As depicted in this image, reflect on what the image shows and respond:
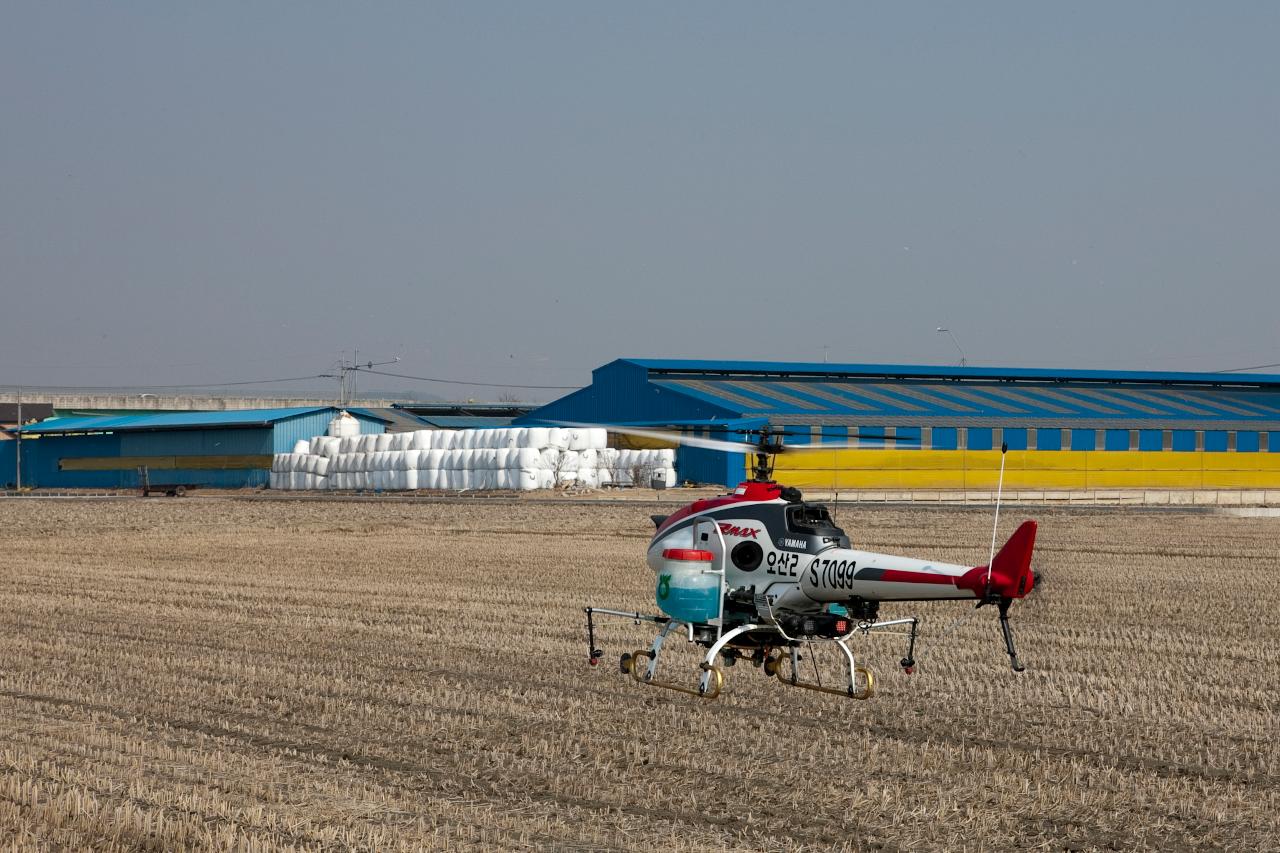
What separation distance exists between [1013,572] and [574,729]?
14.6 ft

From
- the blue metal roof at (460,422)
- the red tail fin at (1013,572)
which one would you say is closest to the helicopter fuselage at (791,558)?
the red tail fin at (1013,572)

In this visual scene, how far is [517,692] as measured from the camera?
15.8 m

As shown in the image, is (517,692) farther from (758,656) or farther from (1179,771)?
(1179,771)

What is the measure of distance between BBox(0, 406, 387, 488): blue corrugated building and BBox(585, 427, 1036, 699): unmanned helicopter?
7023 centimetres

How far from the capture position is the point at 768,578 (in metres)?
13.6

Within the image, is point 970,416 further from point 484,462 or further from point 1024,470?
point 484,462

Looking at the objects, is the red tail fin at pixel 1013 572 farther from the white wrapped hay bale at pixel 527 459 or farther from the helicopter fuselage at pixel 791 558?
the white wrapped hay bale at pixel 527 459

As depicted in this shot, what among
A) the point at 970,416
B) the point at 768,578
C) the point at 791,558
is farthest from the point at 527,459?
the point at 791,558

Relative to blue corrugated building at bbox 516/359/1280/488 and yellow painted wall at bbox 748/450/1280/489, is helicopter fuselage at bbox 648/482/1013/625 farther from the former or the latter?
yellow painted wall at bbox 748/450/1280/489

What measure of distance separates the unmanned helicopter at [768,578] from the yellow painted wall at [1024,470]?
4699cm

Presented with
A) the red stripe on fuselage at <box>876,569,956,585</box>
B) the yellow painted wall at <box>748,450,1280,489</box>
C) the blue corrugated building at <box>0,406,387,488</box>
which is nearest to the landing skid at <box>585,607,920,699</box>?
the red stripe on fuselage at <box>876,569,956,585</box>

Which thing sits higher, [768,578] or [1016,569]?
[1016,569]

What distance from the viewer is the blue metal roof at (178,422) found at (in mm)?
83562

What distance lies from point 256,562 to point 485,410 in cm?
7874
